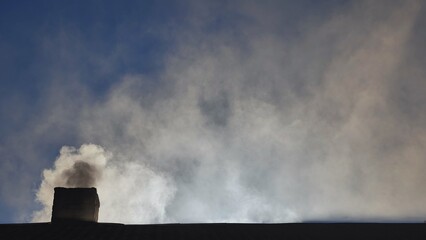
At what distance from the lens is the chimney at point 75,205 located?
23516 millimetres

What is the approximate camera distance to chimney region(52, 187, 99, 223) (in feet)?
77.2

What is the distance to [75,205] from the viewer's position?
24062 millimetres
